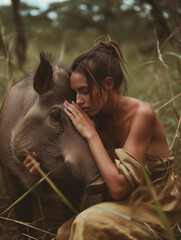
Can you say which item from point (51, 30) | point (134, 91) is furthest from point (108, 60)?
point (51, 30)

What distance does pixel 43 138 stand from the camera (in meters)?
2.16

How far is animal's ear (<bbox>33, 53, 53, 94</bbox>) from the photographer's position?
2.21 meters

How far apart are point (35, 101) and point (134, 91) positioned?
105 inches

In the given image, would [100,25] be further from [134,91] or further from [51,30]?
[134,91]

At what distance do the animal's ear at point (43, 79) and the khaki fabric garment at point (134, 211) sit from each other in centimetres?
68

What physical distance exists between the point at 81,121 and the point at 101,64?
0.34 metres

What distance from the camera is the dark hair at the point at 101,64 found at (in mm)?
2000

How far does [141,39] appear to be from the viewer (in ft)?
30.6

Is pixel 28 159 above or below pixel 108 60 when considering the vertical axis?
below

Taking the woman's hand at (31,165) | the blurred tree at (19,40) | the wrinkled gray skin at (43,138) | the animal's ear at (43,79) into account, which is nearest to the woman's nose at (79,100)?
the wrinkled gray skin at (43,138)

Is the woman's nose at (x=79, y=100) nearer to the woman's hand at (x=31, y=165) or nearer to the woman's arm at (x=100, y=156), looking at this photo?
the woman's arm at (x=100, y=156)

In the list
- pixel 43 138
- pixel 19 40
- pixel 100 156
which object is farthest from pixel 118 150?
pixel 19 40

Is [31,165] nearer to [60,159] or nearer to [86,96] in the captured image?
[60,159]

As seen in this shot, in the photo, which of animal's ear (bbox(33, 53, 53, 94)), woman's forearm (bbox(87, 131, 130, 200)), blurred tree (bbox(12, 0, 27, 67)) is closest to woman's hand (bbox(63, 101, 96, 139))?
woman's forearm (bbox(87, 131, 130, 200))
